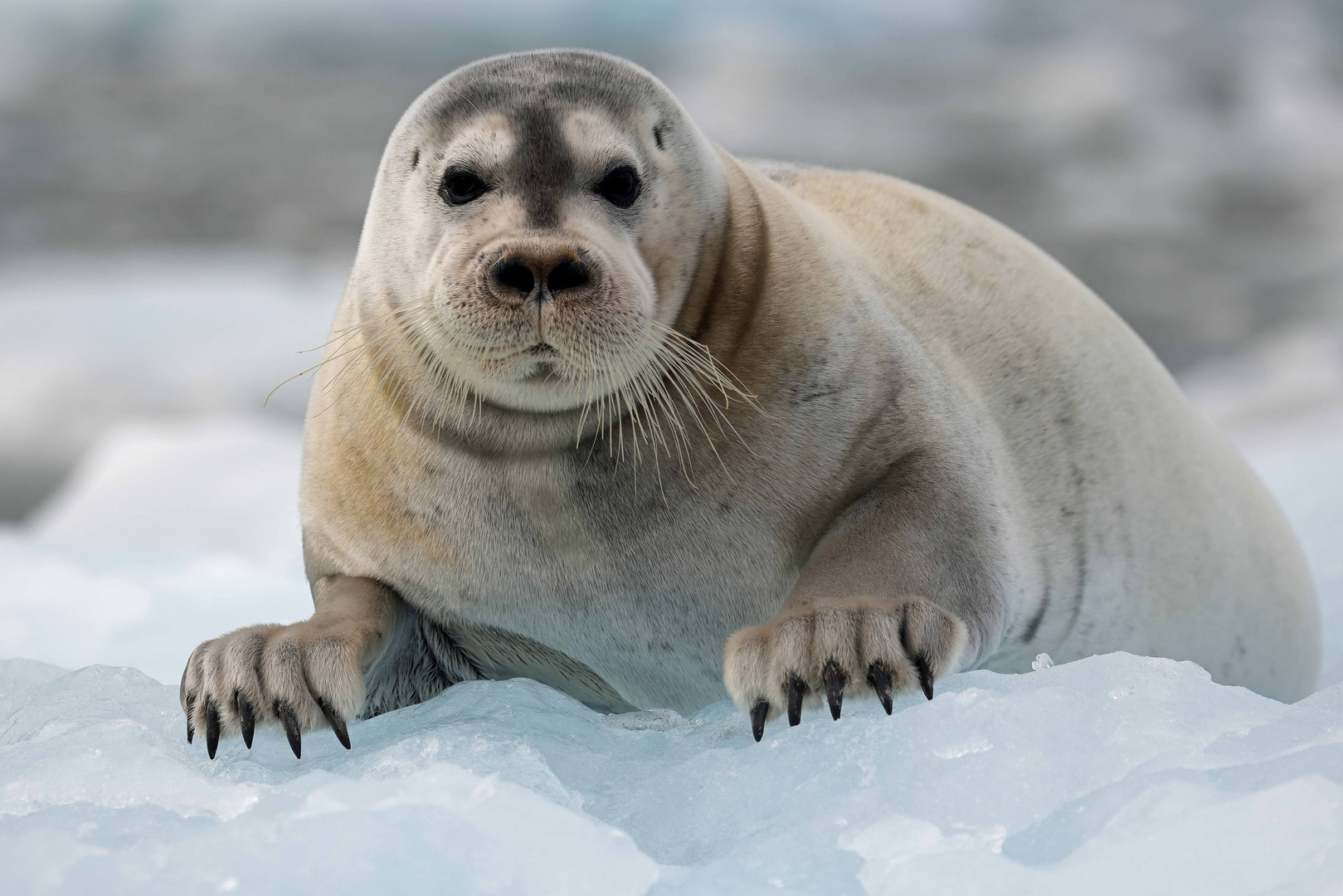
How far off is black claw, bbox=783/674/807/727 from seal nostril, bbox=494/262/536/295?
0.62m

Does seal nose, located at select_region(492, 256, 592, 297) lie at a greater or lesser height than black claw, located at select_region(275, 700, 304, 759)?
greater

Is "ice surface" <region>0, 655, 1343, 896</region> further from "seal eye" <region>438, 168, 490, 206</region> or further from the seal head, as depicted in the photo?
"seal eye" <region>438, 168, 490, 206</region>

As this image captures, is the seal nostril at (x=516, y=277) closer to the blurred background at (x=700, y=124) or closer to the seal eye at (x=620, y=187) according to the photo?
the seal eye at (x=620, y=187)

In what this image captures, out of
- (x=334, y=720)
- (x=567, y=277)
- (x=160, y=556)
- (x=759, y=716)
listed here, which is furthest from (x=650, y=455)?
(x=160, y=556)

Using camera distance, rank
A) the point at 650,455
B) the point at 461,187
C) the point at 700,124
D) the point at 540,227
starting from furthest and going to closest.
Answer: the point at 700,124
the point at 650,455
the point at 461,187
the point at 540,227

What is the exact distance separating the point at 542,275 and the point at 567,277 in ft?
0.12

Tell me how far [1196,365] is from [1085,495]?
819 centimetres

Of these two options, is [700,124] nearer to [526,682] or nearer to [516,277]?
[526,682]

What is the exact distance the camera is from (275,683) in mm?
1891

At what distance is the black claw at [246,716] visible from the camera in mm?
1867

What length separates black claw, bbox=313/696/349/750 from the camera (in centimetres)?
188

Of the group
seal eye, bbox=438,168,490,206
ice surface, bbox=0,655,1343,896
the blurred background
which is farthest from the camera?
the blurred background

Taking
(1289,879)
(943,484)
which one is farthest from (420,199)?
(1289,879)

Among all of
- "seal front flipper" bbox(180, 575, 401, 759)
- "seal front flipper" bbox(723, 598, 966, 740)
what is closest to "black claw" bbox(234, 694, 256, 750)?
"seal front flipper" bbox(180, 575, 401, 759)
